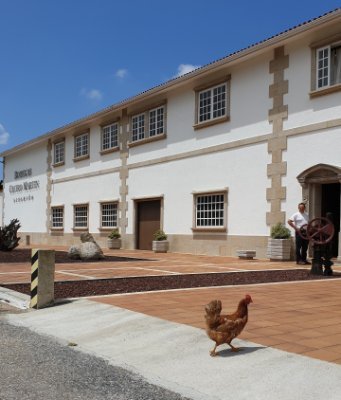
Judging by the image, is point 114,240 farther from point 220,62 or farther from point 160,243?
point 220,62

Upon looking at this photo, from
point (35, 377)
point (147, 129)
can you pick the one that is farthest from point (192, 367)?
point (147, 129)

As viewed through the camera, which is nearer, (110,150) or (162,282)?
(162,282)

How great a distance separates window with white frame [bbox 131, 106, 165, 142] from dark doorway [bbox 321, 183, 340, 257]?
8021 mm

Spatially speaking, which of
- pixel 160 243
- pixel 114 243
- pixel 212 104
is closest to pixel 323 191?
pixel 212 104

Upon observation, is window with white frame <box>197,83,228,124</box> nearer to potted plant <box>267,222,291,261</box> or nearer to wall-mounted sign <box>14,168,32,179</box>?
potted plant <box>267,222,291,261</box>

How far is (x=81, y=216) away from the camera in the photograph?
2791 cm

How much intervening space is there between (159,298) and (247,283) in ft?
8.02

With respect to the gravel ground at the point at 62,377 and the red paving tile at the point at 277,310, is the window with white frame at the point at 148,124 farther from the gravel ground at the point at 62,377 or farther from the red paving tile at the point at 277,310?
the gravel ground at the point at 62,377

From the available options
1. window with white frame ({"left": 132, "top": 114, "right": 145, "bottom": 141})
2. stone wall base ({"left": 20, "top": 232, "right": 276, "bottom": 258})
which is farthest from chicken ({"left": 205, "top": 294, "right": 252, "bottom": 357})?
window with white frame ({"left": 132, "top": 114, "right": 145, "bottom": 141})

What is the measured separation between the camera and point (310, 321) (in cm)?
614

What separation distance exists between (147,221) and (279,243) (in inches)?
330

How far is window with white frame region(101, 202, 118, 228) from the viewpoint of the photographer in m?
24.9

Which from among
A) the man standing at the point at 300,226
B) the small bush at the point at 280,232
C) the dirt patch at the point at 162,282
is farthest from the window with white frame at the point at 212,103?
the dirt patch at the point at 162,282

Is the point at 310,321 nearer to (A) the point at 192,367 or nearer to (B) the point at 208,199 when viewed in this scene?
(A) the point at 192,367
